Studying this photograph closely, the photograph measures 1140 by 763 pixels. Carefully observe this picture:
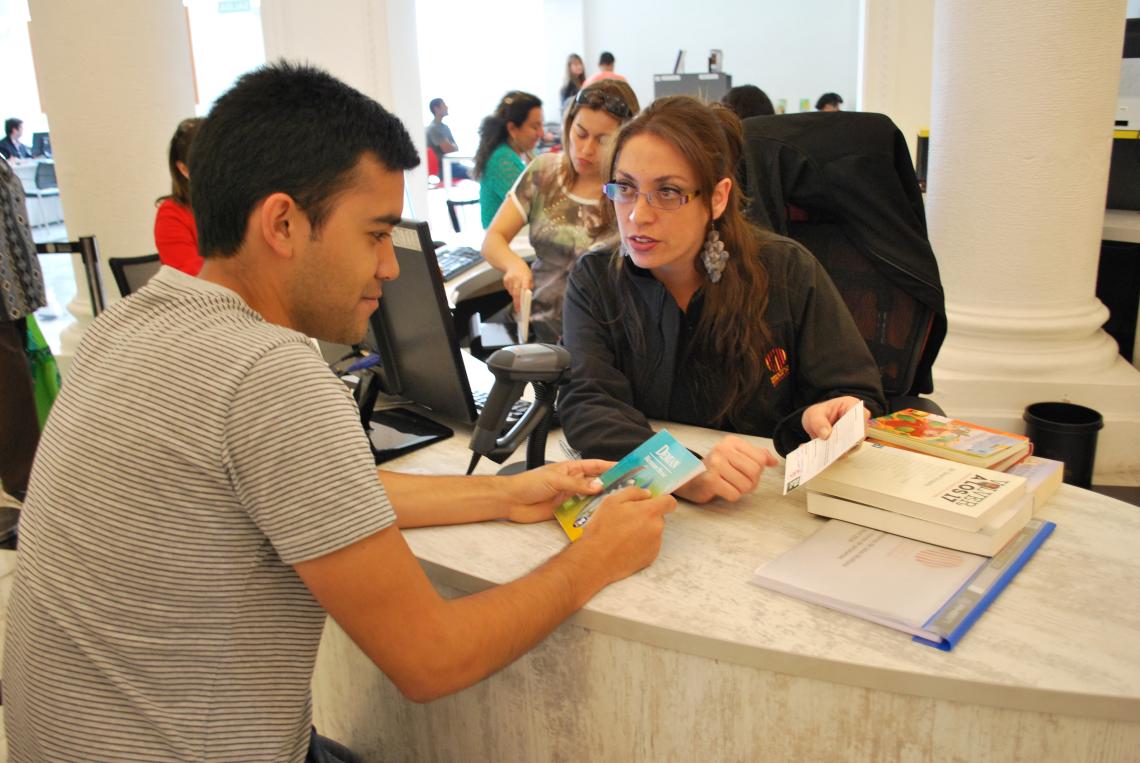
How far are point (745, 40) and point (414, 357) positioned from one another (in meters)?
11.2

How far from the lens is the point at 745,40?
11.8 metres

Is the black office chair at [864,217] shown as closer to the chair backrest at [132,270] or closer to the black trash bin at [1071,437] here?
the black trash bin at [1071,437]

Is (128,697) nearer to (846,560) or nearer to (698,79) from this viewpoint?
(846,560)

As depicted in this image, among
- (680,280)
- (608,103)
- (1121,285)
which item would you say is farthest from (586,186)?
(1121,285)

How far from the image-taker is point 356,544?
91 centimetres

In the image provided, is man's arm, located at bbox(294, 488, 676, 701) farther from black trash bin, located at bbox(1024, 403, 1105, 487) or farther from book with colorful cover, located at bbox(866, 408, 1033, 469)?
black trash bin, located at bbox(1024, 403, 1105, 487)

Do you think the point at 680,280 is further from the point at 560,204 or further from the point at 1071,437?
the point at 1071,437

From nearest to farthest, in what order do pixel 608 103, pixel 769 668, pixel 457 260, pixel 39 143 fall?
pixel 769 668
pixel 608 103
pixel 457 260
pixel 39 143

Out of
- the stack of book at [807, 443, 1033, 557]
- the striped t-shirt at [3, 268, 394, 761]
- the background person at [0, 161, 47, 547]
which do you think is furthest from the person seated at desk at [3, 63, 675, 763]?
the background person at [0, 161, 47, 547]

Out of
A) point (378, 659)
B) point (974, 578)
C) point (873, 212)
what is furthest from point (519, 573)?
point (873, 212)

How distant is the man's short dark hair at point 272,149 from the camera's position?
3.21ft

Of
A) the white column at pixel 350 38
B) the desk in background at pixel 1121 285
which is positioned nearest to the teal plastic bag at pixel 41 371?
the white column at pixel 350 38

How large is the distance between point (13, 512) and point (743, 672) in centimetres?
307

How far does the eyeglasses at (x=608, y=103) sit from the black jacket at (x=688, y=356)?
1074 mm
